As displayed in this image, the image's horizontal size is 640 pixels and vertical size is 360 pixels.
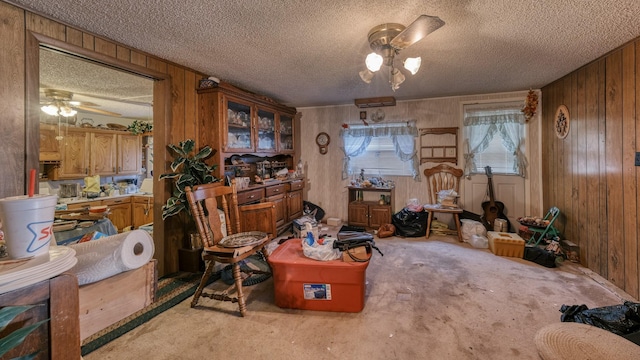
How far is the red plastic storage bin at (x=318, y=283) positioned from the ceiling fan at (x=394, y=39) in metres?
1.59

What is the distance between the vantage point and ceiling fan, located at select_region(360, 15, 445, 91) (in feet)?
5.61

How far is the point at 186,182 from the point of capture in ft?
8.85

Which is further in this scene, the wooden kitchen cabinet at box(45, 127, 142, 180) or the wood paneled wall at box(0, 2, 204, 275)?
the wooden kitchen cabinet at box(45, 127, 142, 180)

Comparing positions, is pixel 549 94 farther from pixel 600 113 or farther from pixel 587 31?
pixel 587 31

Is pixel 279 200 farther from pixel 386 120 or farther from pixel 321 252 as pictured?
pixel 386 120

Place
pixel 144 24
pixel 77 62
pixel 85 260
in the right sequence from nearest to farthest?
pixel 85 260 → pixel 144 24 → pixel 77 62

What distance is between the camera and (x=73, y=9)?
6.06 ft

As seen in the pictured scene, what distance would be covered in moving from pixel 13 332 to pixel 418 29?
2163 mm

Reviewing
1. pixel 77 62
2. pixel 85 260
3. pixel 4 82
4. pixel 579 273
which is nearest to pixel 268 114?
pixel 77 62

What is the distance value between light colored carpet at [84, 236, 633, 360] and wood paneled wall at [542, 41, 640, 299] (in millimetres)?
300

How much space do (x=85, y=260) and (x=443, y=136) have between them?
4.70 m

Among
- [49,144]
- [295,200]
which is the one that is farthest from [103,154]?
[295,200]

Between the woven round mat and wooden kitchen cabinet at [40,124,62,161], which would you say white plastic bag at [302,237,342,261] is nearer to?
the woven round mat

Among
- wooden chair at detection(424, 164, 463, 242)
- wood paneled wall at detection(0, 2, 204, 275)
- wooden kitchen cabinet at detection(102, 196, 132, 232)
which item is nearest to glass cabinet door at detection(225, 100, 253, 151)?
wood paneled wall at detection(0, 2, 204, 275)
